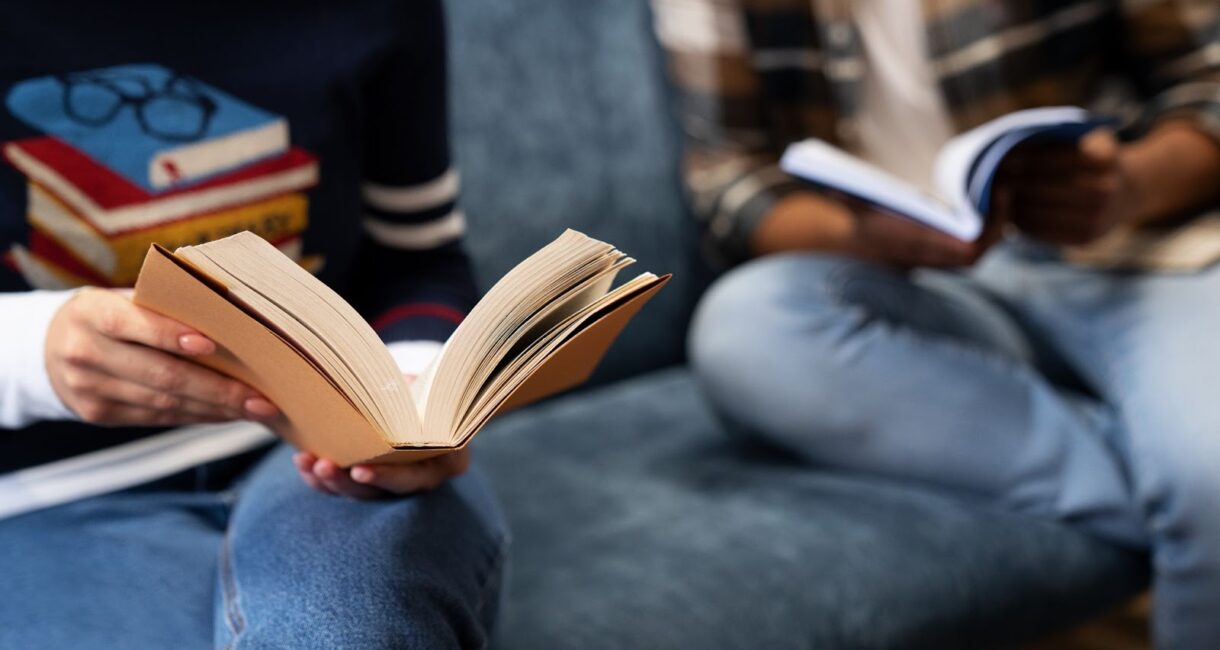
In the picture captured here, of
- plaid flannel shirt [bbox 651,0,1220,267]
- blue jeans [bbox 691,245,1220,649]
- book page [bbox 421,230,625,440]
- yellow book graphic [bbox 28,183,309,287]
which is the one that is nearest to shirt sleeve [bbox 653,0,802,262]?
plaid flannel shirt [bbox 651,0,1220,267]

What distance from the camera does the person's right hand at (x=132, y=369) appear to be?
0.52 m

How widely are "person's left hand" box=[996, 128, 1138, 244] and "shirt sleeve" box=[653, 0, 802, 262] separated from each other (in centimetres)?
31

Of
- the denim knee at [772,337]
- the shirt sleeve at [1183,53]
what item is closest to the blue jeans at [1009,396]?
the denim knee at [772,337]

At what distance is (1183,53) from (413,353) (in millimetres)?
996

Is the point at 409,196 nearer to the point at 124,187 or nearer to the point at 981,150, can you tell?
the point at 124,187

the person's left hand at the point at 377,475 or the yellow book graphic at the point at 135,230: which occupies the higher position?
the yellow book graphic at the point at 135,230

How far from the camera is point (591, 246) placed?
21.3 inches

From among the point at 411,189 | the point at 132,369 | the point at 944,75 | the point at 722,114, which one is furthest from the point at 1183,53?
the point at 132,369

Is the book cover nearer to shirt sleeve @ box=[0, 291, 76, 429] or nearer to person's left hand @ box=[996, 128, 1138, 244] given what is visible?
shirt sleeve @ box=[0, 291, 76, 429]

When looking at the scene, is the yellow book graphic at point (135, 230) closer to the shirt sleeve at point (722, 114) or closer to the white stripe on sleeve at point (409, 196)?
the white stripe on sleeve at point (409, 196)

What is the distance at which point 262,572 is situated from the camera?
1.92 feet

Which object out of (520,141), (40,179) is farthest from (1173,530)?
(40,179)

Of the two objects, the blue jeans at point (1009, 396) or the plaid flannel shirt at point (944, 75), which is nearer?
the blue jeans at point (1009, 396)

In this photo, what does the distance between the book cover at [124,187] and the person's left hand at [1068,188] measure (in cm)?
64
